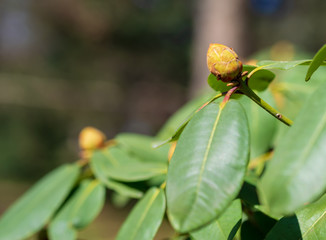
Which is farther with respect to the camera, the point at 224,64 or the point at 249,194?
the point at 249,194

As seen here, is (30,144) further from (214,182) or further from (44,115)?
(214,182)

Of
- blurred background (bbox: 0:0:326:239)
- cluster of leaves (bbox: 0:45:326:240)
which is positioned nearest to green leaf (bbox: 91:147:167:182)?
cluster of leaves (bbox: 0:45:326:240)

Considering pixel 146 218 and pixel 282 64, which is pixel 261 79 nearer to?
pixel 282 64

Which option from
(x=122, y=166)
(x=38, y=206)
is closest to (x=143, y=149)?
(x=122, y=166)

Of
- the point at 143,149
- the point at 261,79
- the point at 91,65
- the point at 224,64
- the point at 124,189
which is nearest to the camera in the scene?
the point at 224,64

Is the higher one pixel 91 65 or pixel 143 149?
pixel 143 149

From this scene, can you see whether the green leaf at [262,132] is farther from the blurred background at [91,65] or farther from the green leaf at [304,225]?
the blurred background at [91,65]

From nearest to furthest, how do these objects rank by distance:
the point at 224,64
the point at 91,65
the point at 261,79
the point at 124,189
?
the point at 224,64, the point at 261,79, the point at 124,189, the point at 91,65

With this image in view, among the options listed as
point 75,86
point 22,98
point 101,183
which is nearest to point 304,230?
point 101,183
